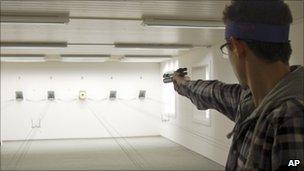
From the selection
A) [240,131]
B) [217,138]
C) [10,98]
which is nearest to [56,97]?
[10,98]

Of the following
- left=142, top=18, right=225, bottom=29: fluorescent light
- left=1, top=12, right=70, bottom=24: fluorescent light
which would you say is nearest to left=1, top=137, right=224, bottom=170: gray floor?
left=142, top=18, right=225, bottom=29: fluorescent light

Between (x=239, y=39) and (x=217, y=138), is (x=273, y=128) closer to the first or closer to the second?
(x=239, y=39)

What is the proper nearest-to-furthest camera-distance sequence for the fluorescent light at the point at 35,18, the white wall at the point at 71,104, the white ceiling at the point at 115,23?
the white ceiling at the point at 115,23, the fluorescent light at the point at 35,18, the white wall at the point at 71,104

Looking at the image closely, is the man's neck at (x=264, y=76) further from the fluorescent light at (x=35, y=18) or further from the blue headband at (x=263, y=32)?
the fluorescent light at (x=35, y=18)

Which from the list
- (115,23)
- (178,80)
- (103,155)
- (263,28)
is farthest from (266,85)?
(103,155)

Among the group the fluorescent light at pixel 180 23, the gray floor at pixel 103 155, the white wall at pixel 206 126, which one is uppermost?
the fluorescent light at pixel 180 23

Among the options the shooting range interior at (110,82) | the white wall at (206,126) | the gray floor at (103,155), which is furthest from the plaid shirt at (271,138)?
the gray floor at (103,155)

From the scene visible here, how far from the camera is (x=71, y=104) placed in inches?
360

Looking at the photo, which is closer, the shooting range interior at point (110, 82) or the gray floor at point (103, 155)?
the shooting range interior at point (110, 82)

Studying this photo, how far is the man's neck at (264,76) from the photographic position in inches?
33.1

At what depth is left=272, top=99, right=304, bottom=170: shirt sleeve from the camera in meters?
0.73

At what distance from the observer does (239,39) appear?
0.86 metres

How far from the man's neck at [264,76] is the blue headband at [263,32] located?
55mm
